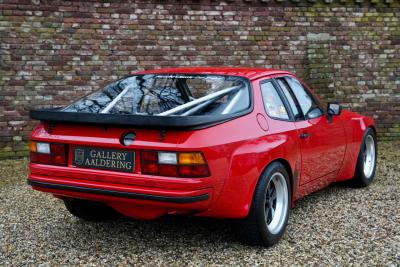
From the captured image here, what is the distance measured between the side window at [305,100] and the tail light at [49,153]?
88.7 inches

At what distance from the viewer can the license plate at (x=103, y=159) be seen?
3.50 m

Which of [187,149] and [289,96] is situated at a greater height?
[289,96]

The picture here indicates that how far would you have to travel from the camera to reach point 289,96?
4.65 metres

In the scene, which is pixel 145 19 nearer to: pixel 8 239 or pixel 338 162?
pixel 338 162

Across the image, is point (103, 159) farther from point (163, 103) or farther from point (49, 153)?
point (163, 103)

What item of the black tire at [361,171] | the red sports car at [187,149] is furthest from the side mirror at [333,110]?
the black tire at [361,171]

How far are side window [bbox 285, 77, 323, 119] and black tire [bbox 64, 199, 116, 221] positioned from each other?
2.07 m

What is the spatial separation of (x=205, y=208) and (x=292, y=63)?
6.28 metres

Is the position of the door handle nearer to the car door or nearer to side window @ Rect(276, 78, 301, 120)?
the car door

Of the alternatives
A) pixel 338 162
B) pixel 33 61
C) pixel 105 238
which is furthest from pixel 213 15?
pixel 105 238

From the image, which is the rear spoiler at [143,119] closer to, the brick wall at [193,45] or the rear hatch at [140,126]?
the rear hatch at [140,126]

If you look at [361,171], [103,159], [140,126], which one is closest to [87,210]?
[103,159]

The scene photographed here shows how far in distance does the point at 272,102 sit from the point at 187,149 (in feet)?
4.09

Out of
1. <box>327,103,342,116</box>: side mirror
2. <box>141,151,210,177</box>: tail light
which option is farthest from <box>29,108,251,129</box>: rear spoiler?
<box>327,103,342,116</box>: side mirror
